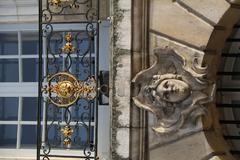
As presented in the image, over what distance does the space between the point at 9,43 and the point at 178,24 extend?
2.82 meters

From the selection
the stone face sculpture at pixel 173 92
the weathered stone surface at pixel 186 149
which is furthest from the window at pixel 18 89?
the weathered stone surface at pixel 186 149

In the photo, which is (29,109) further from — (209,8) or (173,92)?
(209,8)

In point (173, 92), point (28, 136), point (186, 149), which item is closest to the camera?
point (173, 92)

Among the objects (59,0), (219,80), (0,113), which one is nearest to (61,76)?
(59,0)

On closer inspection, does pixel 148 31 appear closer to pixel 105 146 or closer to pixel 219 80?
pixel 219 80

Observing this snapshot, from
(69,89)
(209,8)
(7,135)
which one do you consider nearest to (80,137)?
(7,135)

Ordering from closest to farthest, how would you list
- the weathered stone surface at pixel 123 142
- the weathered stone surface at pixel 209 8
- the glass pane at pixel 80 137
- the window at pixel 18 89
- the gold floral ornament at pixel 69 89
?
the weathered stone surface at pixel 209 8 < the weathered stone surface at pixel 123 142 < the gold floral ornament at pixel 69 89 < the glass pane at pixel 80 137 < the window at pixel 18 89

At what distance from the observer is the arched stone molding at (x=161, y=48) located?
471 centimetres

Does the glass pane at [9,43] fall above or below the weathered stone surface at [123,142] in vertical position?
above

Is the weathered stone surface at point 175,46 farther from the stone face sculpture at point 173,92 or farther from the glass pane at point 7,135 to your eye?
the glass pane at point 7,135

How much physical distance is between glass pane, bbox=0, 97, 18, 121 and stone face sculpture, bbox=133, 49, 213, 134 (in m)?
2.50

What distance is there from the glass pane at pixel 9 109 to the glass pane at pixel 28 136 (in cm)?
18

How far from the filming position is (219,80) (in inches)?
207

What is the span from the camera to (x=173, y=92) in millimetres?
4641
